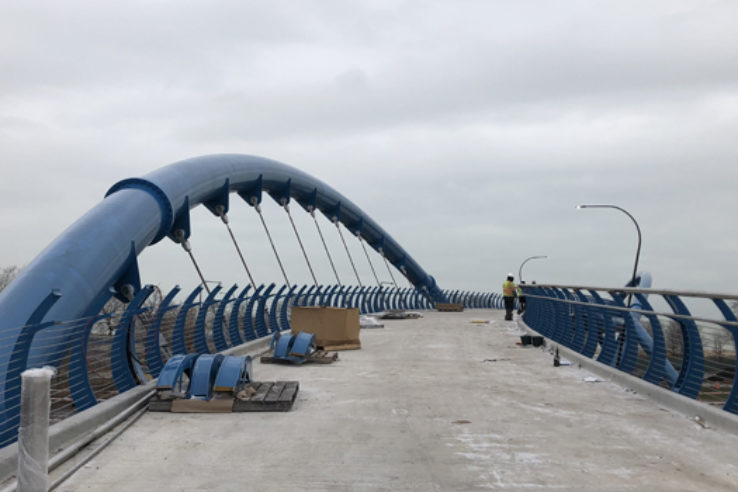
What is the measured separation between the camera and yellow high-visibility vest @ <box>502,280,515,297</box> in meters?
29.1

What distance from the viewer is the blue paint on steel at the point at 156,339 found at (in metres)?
9.52

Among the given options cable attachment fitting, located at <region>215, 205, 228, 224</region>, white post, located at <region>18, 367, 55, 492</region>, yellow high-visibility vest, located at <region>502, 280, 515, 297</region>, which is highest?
cable attachment fitting, located at <region>215, 205, 228, 224</region>

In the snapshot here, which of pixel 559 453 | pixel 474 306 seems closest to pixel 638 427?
pixel 559 453

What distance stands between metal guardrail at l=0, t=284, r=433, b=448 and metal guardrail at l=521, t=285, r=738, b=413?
20.7 feet

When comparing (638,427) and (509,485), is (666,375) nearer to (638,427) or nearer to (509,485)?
(638,427)

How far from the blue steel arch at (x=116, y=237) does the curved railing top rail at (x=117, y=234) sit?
0.04 ft

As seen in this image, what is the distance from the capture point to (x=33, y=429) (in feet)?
14.1

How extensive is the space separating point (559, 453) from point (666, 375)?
14.4 ft

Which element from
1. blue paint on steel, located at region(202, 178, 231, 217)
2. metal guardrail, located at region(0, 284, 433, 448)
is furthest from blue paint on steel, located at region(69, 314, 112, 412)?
blue paint on steel, located at region(202, 178, 231, 217)

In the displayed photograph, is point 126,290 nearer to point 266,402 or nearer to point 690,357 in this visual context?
point 266,402

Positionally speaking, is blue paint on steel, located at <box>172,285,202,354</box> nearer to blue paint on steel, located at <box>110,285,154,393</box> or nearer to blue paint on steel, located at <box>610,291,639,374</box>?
blue paint on steel, located at <box>110,285,154,393</box>

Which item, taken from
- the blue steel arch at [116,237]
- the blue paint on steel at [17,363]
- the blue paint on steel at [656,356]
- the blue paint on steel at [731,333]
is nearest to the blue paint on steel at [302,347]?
the blue steel arch at [116,237]

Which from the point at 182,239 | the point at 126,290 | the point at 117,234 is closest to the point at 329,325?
the point at 182,239

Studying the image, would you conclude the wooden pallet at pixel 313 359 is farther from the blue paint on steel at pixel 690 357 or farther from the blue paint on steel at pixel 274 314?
the blue paint on steel at pixel 690 357
